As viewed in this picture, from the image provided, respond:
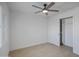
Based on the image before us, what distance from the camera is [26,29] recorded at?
210 inches

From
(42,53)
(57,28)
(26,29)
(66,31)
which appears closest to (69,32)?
(66,31)

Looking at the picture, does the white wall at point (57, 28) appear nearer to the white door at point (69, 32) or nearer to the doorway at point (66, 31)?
the doorway at point (66, 31)

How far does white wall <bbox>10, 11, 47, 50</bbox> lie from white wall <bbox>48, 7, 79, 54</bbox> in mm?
539

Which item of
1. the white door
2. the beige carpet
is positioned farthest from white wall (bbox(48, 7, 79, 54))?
the white door

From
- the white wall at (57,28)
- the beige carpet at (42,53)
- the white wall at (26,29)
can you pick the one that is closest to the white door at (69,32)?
the white wall at (57,28)

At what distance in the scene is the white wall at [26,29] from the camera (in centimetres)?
468

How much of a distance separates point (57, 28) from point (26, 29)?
2.17 meters

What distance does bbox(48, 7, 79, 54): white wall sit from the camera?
12.7 ft

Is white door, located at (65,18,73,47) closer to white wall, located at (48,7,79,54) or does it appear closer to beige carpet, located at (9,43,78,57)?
white wall, located at (48,7,79,54)

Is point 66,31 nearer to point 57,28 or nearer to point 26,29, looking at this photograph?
point 57,28

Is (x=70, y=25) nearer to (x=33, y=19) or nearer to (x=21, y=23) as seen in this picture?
(x=33, y=19)

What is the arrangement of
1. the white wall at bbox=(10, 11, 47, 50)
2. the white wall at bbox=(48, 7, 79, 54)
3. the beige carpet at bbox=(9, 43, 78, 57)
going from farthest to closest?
1. the white wall at bbox=(10, 11, 47, 50)
2. the white wall at bbox=(48, 7, 79, 54)
3. the beige carpet at bbox=(9, 43, 78, 57)

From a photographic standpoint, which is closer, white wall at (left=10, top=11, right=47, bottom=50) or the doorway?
white wall at (left=10, top=11, right=47, bottom=50)

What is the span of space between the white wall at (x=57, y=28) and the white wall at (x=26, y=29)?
539 millimetres
